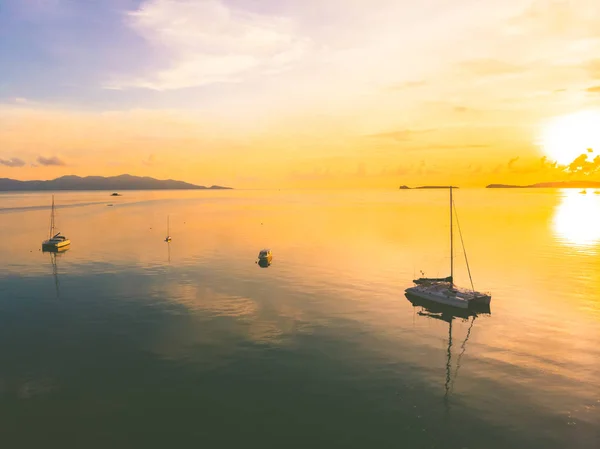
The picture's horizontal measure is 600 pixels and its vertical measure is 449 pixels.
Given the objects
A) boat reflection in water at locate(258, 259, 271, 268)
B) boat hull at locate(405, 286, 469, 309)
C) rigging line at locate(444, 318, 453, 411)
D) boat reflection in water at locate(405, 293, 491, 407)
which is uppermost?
boat reflection in water at locate(258, 259, 271, 268)

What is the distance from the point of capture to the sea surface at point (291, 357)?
107ft

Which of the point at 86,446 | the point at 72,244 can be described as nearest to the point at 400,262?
the point at 86,446

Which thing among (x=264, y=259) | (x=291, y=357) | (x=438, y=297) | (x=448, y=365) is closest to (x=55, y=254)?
(x=264, y=259)

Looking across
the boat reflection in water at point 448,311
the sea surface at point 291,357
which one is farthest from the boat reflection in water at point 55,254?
the boat reflection in water at point 448,311

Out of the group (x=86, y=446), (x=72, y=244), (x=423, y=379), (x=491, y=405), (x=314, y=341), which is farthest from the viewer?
(x=72, y=244)

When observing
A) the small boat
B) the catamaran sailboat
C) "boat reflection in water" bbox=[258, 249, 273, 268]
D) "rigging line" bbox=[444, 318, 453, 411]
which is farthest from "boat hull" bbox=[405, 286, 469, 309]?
the small boat

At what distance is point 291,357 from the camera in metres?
45.8

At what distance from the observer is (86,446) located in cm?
3019

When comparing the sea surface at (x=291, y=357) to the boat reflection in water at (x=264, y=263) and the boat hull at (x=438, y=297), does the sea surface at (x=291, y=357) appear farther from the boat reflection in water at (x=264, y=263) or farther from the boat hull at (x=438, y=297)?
the boat hull at (x=438, y=297)

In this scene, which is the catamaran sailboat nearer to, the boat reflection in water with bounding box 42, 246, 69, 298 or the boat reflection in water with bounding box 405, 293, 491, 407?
the boat reflection in water with bounding box 405, 293, 491, 407

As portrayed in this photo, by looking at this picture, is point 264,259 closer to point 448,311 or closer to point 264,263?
point 264,263

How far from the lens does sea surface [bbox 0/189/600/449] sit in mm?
32656

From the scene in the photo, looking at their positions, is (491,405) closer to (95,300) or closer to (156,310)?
(156,310)

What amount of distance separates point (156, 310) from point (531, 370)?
172 ft
